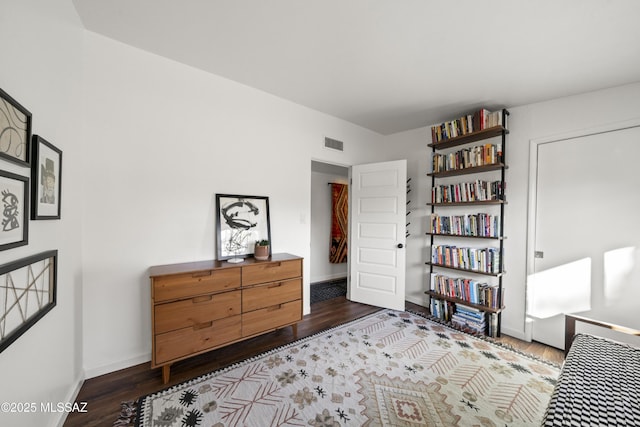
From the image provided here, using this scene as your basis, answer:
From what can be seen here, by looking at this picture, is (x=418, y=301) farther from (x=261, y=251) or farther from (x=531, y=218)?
(x=261, y=251)

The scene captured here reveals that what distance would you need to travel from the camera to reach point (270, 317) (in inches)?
92.0

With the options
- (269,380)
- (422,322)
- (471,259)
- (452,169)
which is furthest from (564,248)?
(269,380)

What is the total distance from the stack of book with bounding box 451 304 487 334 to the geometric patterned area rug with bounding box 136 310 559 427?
32 centimetres

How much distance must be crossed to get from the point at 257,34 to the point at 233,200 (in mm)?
1426

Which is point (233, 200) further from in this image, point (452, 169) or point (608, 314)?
point (608, 314)

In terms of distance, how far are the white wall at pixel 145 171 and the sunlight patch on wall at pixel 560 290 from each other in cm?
318

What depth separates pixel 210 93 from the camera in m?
2.35

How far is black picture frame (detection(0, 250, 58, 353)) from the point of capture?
0.91 meters

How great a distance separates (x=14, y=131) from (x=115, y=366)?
1859mm

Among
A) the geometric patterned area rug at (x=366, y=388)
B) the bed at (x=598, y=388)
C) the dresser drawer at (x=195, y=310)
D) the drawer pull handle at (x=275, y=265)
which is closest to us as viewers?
the bed at (x=598, y=388)

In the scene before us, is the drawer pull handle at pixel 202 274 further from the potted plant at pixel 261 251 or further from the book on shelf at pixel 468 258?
the book on shelf at pixel 468 258

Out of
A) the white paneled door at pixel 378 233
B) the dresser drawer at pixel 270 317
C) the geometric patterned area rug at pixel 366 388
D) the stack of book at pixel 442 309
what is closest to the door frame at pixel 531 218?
the geometric patterned area rug at pixel 366 388

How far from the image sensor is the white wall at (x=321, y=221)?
4625 mm

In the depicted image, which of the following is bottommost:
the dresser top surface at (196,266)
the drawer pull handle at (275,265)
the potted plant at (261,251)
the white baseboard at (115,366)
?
the white baseboard at (115,366)
